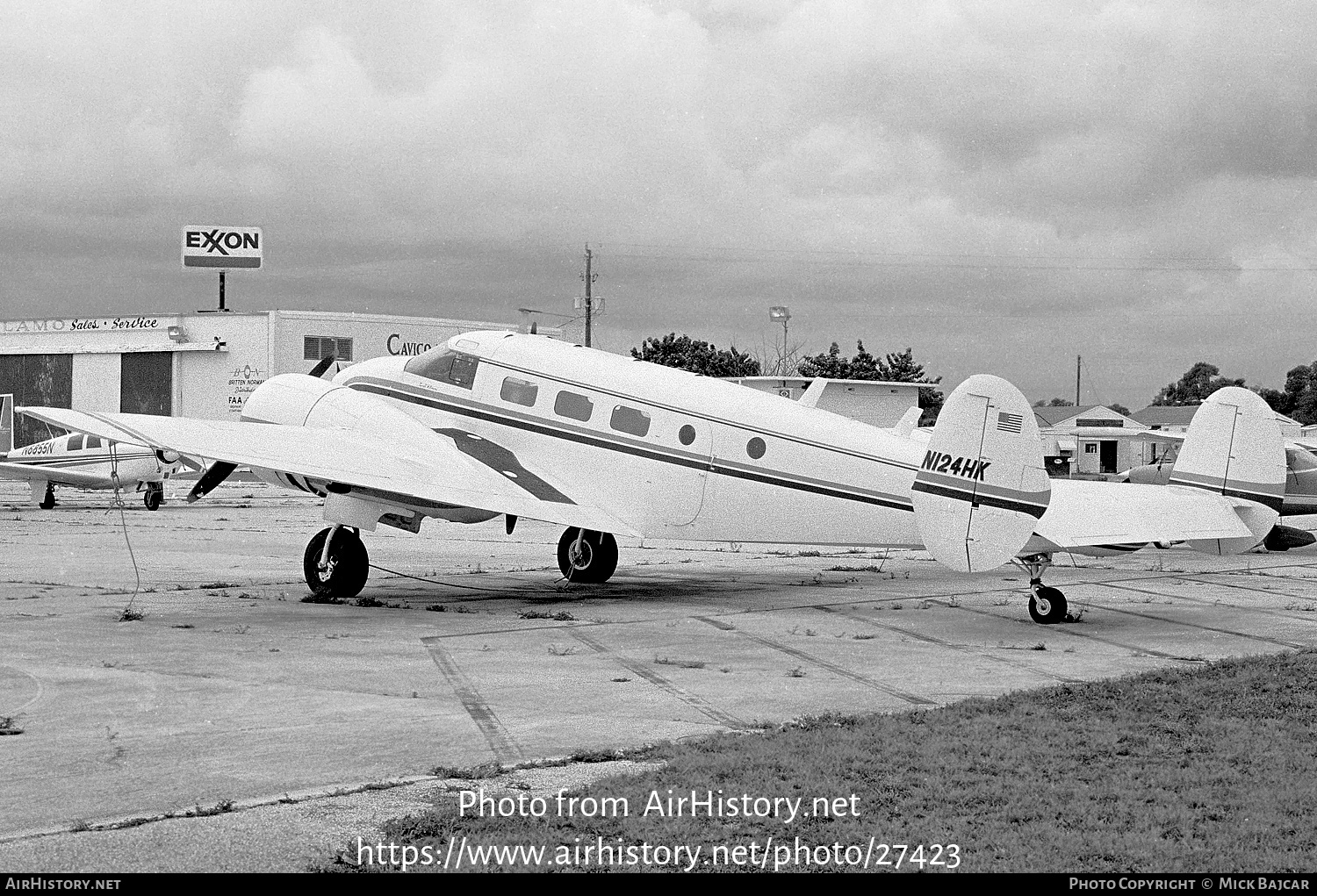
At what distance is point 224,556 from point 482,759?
1691cm

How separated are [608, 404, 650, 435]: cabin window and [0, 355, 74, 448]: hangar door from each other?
67520 mm

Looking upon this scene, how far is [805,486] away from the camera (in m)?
16.0

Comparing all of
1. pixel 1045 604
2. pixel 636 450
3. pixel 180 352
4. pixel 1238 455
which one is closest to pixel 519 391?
pixel 636 450

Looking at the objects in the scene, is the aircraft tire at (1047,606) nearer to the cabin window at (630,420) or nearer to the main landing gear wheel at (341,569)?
the cabin window at (630,420)

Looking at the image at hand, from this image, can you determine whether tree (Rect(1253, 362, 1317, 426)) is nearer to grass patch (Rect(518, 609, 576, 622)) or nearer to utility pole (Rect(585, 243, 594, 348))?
utility pole (Rect(585, 243, 594, 348))

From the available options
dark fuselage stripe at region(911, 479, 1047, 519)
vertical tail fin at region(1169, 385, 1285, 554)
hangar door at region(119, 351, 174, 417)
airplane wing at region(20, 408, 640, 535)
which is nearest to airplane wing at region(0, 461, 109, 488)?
airplane wing at region(20, 408, 640, 535)

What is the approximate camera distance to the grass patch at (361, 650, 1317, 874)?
625cm

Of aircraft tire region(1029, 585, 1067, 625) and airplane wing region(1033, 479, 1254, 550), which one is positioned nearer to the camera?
airplane wing region(1033, 479, 1254, 550)

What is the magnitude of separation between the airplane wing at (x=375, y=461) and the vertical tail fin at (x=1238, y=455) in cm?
739

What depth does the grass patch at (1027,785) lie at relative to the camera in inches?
246

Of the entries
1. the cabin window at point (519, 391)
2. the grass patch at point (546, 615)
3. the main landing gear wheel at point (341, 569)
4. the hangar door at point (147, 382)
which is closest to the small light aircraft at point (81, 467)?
the main landing gear wheel at point (341, 569)

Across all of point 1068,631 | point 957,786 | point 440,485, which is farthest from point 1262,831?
point 440,485

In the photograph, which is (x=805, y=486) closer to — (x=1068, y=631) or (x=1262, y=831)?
(x=1068, y=631)

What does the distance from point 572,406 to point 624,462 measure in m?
1.16
